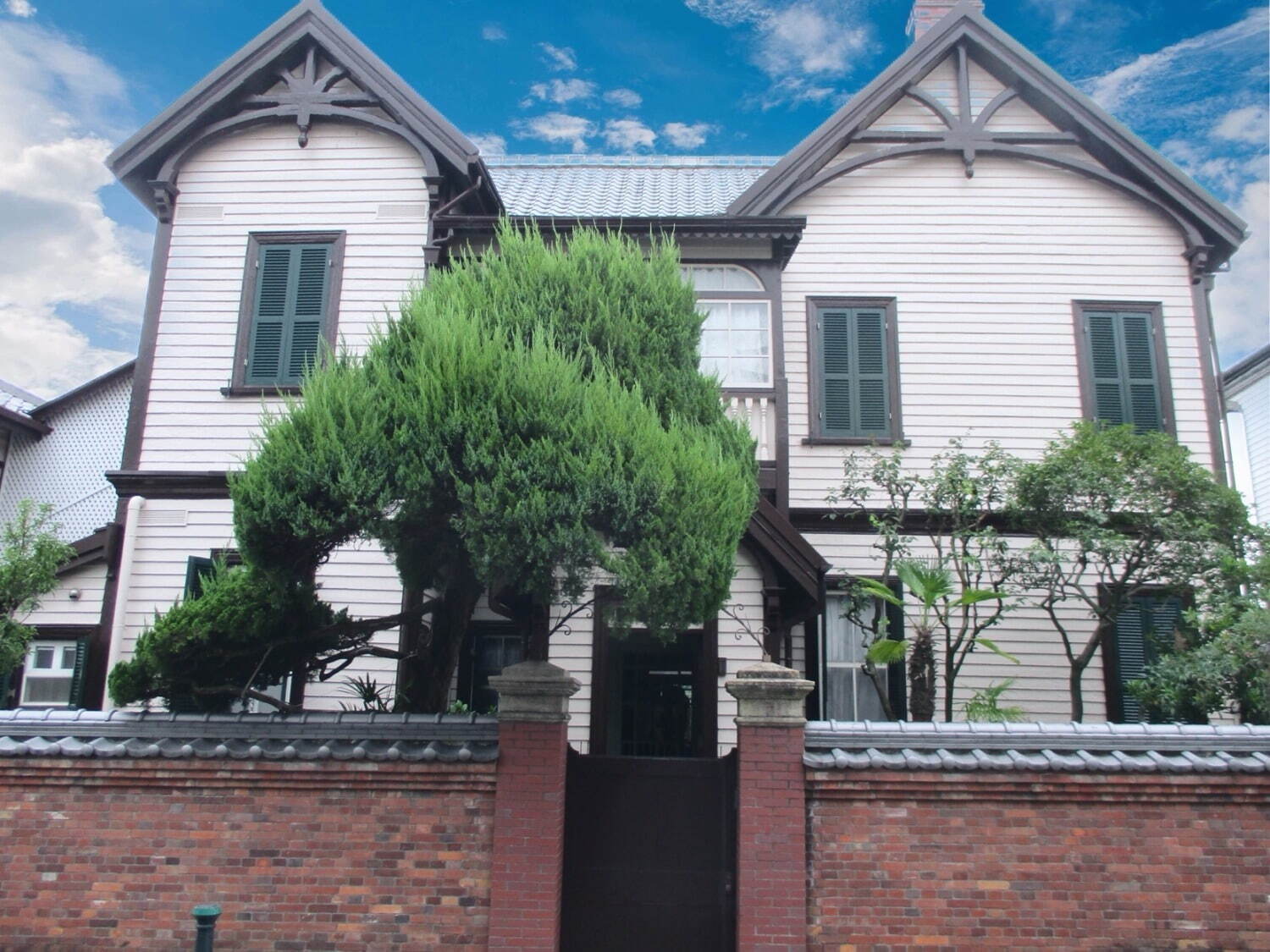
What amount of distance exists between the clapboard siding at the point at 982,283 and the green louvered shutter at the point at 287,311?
5.59 meters

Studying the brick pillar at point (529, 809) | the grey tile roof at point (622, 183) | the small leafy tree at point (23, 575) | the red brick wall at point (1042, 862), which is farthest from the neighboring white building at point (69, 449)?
the red brick wall at point (1042, 862)

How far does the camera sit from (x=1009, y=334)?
12891mm

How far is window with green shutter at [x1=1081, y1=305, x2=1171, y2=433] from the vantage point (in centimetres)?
1264

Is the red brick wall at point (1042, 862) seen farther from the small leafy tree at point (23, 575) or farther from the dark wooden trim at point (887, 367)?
the small leafy tree at point (23, 575)

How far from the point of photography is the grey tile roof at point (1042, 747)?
654 cm

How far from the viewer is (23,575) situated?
37.3 ft

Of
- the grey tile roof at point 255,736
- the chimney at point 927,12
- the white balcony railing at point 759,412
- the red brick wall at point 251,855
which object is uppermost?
the chimney at point 927,12

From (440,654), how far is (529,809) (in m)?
2.17

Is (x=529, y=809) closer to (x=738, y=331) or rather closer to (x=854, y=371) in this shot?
(x=738, y=331)

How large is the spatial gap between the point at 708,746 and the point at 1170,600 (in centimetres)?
561

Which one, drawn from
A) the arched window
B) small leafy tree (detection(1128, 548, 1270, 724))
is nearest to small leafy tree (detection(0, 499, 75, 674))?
the arched window

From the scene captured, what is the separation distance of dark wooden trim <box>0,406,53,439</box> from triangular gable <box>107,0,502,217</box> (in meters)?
6.62

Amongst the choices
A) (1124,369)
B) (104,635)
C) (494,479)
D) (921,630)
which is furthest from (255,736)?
(1124,369)

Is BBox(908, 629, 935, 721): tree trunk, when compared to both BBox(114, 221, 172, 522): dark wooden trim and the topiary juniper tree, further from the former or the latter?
BBox(114, 221, 172, 522): dark wooden trim
